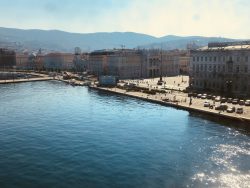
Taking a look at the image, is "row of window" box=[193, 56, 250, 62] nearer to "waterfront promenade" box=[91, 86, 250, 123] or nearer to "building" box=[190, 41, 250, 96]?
"building" box=[190, 41, 250, 96]

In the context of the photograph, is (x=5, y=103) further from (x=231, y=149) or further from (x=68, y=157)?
(x=231, y=149)

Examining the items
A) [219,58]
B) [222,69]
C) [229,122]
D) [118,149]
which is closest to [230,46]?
[219,58]

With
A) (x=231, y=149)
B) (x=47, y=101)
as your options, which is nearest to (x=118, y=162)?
(x=231, y=149)

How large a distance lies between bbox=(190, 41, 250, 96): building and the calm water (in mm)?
30137

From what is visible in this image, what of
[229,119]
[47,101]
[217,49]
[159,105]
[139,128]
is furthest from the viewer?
[217,49]

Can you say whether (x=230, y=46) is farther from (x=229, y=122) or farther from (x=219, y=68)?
(x=229, y=122)

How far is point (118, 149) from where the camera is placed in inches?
2422

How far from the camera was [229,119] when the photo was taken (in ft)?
277

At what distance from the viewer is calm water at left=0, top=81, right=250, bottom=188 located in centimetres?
4806

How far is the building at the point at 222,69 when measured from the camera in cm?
11538

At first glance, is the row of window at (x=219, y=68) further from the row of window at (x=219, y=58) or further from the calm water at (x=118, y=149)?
the calm water at (x=118, y=149)

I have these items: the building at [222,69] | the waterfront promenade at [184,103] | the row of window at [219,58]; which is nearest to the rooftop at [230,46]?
the building at [222,69]

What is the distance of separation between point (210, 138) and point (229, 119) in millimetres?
17367

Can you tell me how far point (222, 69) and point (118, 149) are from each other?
73.7m
